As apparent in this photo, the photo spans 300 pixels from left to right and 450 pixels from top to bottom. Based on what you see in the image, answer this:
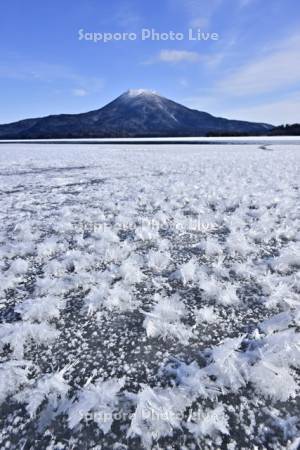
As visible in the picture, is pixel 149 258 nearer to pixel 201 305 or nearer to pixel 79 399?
pixel 201 305

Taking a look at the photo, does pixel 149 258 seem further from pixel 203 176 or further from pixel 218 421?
pixel 203 176

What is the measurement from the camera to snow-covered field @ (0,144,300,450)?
1725mm

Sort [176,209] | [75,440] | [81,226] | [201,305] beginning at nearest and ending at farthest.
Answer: [75,440] → [201,305] → [81,226] → [176,209]

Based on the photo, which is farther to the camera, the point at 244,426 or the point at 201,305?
the point at 201,305

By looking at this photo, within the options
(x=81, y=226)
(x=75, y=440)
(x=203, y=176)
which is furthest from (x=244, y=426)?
(x=203, y=176)

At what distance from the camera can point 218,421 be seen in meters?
1.72

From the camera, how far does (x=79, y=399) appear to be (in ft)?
6.16

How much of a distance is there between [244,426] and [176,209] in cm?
484

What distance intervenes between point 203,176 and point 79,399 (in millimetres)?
9524

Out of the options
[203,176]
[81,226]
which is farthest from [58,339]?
[203,176]

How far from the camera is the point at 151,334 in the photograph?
2.47 m

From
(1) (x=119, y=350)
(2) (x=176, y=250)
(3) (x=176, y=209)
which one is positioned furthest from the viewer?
(3) (x=176, y=209)

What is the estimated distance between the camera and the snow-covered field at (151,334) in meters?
1.72

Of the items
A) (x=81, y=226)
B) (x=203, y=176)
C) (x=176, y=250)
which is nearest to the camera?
(x=176, y=250)
